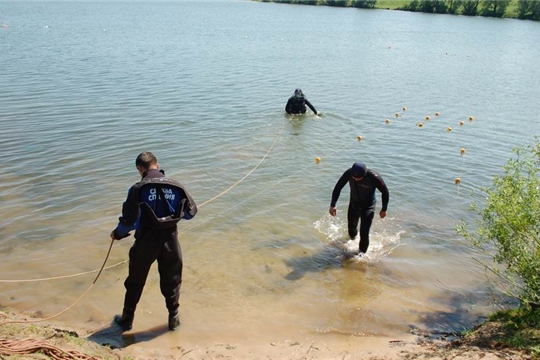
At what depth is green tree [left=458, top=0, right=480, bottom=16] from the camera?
226 feet

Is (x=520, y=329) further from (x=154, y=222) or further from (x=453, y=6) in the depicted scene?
(x=453, y=6)

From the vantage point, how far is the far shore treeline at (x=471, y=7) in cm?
6298

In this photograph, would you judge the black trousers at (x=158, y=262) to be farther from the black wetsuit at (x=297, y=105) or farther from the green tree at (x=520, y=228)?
the black wetsuit at (x=297, y=105)

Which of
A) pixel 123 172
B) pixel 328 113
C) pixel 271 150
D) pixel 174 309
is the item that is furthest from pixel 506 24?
pixel 174 309

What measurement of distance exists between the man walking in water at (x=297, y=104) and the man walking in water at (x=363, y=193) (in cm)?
916

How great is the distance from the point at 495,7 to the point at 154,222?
244 ft

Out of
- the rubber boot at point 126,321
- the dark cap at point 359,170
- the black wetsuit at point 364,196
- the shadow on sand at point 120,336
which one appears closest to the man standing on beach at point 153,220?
the rubber boot at point 126,321

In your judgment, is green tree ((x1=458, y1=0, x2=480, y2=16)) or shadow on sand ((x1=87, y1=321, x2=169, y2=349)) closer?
shadow on sand ((x1=87, y1=321, x2=169, y2=349))

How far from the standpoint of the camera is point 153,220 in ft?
17.6

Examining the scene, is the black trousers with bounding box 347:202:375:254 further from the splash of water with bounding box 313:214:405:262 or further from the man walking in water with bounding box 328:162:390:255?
the splash of water with bounding box 313:214:405:262

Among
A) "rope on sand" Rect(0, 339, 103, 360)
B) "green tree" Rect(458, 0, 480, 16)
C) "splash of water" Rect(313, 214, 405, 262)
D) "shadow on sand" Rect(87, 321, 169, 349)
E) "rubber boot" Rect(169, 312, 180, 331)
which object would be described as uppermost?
"green tree" Rect(458, 0, 480, 16)

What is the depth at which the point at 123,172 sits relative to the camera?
11.9m

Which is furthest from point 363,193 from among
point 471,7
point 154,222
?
point 471,7

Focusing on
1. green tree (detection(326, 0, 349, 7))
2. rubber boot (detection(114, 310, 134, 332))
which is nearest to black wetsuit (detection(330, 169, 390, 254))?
rubber boot (detection(114, 310, 134, 332))
